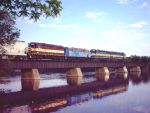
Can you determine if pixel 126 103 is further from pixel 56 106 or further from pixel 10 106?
pixel 10 106

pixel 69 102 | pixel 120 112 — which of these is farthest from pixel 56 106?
pixel 120 112

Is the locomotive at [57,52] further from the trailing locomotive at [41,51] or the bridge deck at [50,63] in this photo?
the bridge deck at [50,63]

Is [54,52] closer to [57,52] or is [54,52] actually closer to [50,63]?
[57,52]

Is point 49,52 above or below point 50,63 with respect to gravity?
above

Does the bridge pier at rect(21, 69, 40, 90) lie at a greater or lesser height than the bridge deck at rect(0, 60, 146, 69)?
lesser

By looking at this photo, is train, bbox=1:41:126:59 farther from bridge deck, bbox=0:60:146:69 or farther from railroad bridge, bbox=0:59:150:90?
railroad bridge, bbox=0:59:150:90

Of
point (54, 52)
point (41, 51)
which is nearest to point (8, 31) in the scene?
point (41, 51)

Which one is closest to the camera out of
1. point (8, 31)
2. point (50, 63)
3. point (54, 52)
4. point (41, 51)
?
point (8, 31)

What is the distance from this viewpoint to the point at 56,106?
36.7 m

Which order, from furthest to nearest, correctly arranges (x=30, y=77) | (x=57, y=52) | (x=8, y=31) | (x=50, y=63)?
(x=57, y=52)
(x=50, y=63)
(x=30, y=77)
(x=8, y=31)

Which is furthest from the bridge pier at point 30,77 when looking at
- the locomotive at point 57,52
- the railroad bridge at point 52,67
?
the locomotive at point 57,52

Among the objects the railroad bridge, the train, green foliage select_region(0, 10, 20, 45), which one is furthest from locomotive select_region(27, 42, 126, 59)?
green foliage select_region(0, 10, 20, 45)

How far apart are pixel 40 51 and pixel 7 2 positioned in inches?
1956

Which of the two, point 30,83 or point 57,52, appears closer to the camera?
point 30,83
